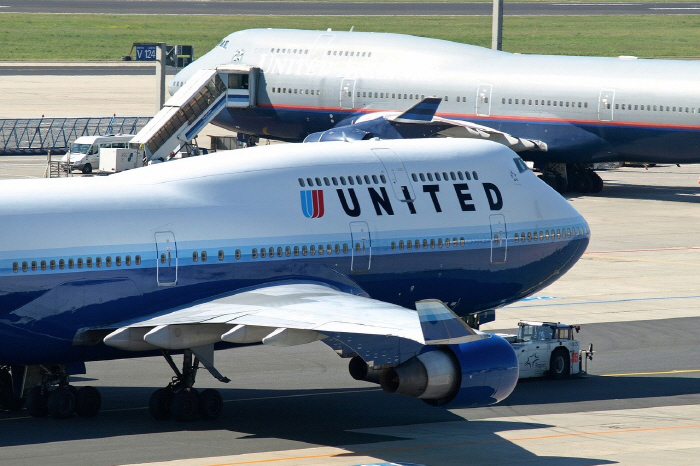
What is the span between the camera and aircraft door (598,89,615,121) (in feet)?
218

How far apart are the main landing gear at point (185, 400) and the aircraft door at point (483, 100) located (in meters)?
42.1

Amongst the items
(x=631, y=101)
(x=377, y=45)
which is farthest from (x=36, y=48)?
(x=631, y=101)

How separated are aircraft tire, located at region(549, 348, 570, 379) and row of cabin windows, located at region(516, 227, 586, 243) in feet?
9.93

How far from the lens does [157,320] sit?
94.0 ft

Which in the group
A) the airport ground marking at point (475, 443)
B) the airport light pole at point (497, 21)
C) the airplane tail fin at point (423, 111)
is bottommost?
the airport ground marking at point (475, 443)

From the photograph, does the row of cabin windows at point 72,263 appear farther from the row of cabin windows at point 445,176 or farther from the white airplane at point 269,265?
the row of cabin windows at point 445,176

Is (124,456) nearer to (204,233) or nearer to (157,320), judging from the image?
(157,320)

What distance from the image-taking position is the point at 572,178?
237ft

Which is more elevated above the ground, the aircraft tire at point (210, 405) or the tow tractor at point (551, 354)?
the tow tractor at point (551, 354)

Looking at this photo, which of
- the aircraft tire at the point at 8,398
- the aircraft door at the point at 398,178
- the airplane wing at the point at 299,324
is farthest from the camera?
the aircraft door at the point at 398,178

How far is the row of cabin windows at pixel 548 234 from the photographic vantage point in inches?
1377

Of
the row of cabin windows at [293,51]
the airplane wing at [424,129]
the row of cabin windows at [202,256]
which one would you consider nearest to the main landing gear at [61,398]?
the row of cabin windows at [202,256]

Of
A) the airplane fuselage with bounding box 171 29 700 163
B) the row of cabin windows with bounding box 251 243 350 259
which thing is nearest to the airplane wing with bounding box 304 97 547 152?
the airplane fuselage with bounding box 171 29 700 163

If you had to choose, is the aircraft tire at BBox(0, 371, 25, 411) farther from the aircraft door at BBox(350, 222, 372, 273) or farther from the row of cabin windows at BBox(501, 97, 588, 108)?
the row of cabin windows at BBox(501, 97, 588, 108)
